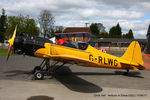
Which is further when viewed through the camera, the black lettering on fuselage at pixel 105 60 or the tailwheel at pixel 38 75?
the black lettering on fuselage at pixel 105 60

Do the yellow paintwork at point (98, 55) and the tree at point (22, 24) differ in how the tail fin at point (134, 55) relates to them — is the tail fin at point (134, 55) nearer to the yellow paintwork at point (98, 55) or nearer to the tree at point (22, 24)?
the yellow paintwork at point (98, 55)

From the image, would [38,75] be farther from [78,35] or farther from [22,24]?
[22,24]

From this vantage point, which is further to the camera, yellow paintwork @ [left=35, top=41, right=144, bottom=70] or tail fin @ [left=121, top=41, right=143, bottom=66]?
tail fin @ [left=121, top=41, right=143, bottom=66]

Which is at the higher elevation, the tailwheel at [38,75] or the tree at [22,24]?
the tree at [22,24]

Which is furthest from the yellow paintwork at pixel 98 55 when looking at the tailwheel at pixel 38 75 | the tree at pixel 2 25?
the tree at pixel 2 25

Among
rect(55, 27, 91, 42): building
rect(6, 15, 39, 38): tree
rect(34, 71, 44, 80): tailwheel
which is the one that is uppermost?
rect(6, 15, 39, 38): tree

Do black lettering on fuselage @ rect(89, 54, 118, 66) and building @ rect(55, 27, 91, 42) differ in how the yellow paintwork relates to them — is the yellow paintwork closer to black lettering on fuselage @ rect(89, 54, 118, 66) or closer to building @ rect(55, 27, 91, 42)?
black lettering on fuselage @ rect(89, 54, 118, 66)

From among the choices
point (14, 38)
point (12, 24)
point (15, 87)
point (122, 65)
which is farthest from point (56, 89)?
point (12, 24)

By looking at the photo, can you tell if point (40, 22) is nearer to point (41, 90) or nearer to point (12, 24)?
point (12, 24)

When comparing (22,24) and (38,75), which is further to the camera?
(22,24)

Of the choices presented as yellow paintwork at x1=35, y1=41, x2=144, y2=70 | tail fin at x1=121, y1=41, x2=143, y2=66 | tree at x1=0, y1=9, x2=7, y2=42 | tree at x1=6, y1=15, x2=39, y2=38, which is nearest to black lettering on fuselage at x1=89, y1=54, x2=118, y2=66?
yellow paintwork at x1=35, y1=41, x2=144, y2=70

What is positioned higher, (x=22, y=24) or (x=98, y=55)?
(x=22, y=24)

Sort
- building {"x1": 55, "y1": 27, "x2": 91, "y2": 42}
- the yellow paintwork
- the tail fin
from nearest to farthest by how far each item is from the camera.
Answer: the yellow paintwork, the tail fin, building {"x1": 55, "y1": 27, "x2": 91, "y2": 42}

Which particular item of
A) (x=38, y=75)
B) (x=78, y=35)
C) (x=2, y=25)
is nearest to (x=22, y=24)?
(x=2, y=25)
